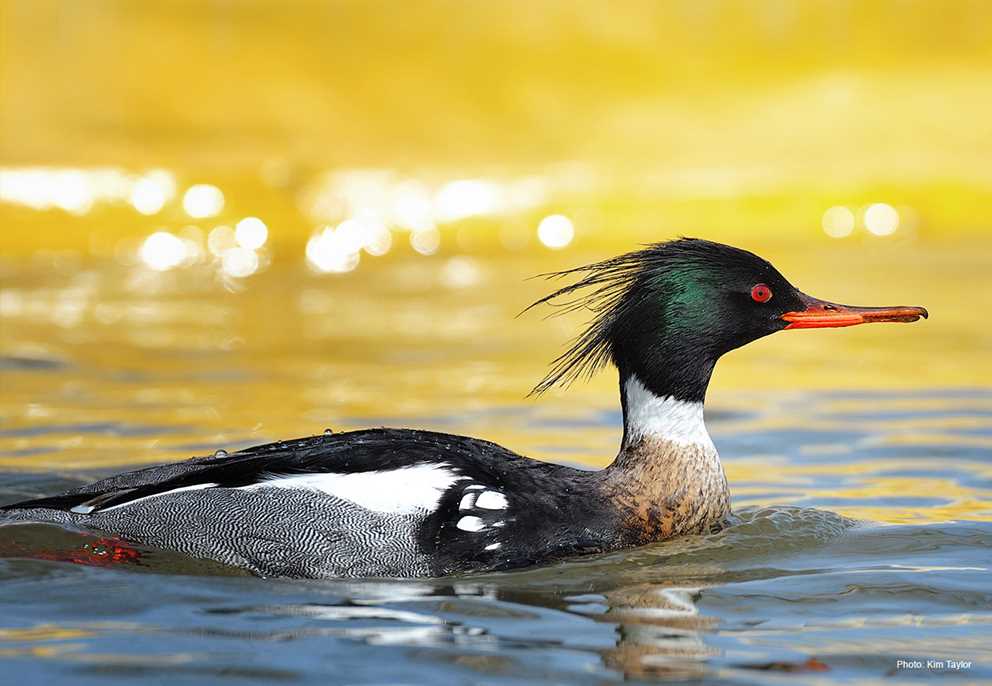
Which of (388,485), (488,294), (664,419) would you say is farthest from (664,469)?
(488,294)

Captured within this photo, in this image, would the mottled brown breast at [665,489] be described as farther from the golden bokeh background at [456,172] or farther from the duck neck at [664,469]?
the golden bokeh background at [456,172]

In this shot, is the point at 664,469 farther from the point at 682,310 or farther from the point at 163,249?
the point at 163,249

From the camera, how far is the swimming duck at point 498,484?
203 inches

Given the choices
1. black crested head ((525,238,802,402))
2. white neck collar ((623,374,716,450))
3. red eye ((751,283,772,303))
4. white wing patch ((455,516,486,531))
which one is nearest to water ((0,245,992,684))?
white wing patch ((455,516,486,531))

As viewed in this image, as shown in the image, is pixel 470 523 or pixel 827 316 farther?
pixel 827 316

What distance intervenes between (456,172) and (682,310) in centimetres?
815

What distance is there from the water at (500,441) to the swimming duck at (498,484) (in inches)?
3.9

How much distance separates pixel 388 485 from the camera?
520 cm

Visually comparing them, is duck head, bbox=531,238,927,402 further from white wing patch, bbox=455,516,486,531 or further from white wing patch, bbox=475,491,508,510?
white wing patch, bbox=455,516,486,531

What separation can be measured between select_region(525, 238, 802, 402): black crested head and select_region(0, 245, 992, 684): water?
59 centimetres

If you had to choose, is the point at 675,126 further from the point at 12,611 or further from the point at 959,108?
the point at 12,611

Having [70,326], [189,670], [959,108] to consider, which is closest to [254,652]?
[189,670]

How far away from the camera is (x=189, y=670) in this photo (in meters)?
4.17

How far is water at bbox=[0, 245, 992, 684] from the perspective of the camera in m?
4.36
